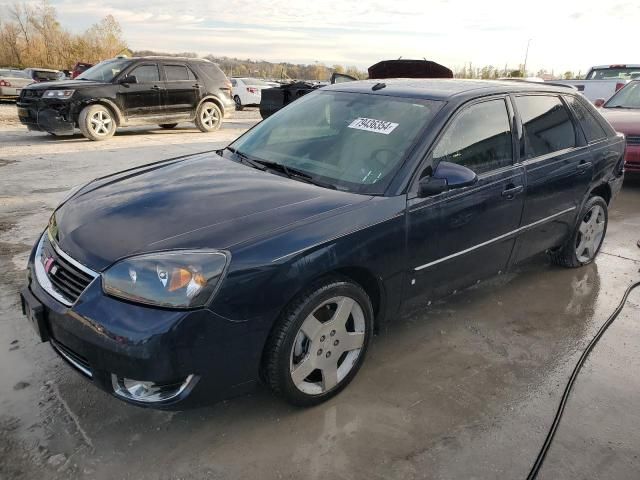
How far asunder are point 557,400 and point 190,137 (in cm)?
1045

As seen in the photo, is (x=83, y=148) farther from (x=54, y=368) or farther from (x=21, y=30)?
(x=21, y=30)

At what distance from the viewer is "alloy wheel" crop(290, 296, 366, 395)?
8.09 ft

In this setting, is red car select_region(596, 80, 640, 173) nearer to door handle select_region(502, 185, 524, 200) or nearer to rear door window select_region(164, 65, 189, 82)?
door handle select_region(502, 185, 524, 200)

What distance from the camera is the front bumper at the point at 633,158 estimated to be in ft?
23.4

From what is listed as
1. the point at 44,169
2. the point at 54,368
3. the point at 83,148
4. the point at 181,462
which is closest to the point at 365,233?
the point at 181,462

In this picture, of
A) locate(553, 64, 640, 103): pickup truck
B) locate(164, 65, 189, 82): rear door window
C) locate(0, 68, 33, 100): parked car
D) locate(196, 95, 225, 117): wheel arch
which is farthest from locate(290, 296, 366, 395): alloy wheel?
locate(0, 68, 33, 100): parked car

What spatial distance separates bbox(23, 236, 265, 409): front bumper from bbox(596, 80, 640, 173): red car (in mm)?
5473

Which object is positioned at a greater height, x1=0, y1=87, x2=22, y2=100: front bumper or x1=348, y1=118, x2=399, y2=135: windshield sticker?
x1=348, y1=118, x2=399, y2=135: windshield sticker

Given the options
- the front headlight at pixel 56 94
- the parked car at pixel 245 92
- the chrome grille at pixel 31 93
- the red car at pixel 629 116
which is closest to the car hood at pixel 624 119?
the red car at pixel 629 116

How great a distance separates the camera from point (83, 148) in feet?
31.1

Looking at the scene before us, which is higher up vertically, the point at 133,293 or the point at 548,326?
the point at 133,293

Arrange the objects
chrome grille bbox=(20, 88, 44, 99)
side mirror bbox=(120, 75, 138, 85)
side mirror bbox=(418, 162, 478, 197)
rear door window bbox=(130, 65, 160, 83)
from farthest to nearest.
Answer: rear door window bbox=(130, 65, 160, 83), side mirror bbox=(120, 75, 138, 85), chrome grille bbox=(20, 88, 44, 99), side mirror bbox=(418, 162, 478, 197)

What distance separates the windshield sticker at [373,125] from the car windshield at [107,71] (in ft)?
30.0

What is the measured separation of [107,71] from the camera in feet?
35.5
